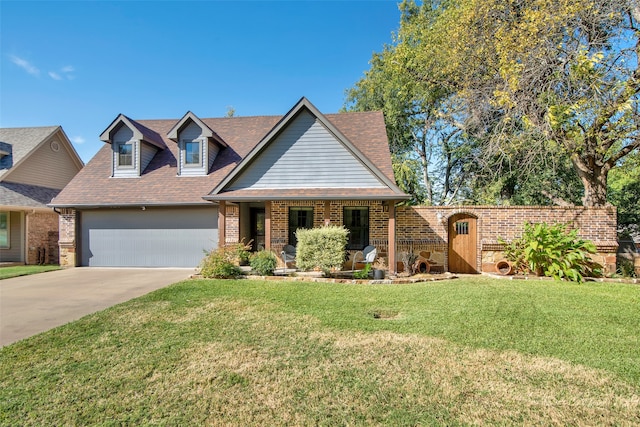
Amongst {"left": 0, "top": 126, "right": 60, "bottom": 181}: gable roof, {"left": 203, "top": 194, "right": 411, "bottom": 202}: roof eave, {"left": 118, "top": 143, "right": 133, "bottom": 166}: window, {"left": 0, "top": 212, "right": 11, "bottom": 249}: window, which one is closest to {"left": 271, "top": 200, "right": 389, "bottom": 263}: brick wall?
{"left": 203, "top": 194, "right": 411, "bottom": 202}: roof eave

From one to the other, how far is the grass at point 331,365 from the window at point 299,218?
5.53m

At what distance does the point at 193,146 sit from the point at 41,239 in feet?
29.6

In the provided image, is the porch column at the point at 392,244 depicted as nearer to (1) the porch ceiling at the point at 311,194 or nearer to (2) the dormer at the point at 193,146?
(1) the porch ceiling at the point at 311,194

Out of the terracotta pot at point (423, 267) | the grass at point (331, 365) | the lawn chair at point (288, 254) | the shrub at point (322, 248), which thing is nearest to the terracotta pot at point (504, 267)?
the terracotta pot at point (423, 267)

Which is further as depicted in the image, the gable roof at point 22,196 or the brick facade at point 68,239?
the gable roof at point 22,196

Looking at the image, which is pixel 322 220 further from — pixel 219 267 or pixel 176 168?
pixel 176 168

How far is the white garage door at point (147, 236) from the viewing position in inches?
481

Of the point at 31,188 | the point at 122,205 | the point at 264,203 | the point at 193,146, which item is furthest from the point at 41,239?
the point at 264,203

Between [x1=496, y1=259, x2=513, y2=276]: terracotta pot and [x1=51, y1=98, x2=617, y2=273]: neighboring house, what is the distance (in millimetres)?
397

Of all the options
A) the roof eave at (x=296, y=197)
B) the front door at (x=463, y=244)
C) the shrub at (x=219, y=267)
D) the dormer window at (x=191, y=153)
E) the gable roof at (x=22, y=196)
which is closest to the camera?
the shrub at (x=219, y=267)

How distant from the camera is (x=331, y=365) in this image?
3.85m

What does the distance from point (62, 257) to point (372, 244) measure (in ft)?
40.9

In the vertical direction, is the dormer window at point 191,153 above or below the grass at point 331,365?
above

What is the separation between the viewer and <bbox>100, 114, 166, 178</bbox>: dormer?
13250 millimetres
